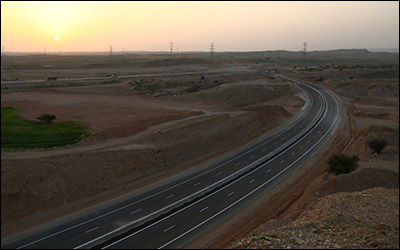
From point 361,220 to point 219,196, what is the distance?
508 inches

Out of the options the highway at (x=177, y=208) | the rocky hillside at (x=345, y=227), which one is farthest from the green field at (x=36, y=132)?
the rocky hillside at (x=345, y=227)

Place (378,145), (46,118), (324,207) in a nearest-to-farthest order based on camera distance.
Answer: (324,207) < (46,118) < (378,145)

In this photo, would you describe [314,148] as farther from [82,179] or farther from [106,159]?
[82,179]

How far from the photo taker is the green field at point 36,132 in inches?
896

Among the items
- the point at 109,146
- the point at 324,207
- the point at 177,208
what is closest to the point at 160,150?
the point at 109,146

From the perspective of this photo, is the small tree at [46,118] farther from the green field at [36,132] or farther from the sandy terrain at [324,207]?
the sandy terrain at [324,207]

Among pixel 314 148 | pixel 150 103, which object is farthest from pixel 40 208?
pixel 150 103

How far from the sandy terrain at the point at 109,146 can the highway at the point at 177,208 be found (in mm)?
1922

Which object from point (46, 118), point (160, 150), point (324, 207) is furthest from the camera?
point (160, 150)

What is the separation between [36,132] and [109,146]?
7390 mm

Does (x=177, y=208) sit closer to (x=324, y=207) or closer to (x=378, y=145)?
(x=324, y=207)

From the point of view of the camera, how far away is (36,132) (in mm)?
27172

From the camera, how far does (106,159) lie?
1141 inches

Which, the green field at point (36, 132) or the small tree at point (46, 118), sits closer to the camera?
the green field at point (36, 132)
